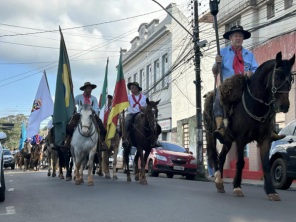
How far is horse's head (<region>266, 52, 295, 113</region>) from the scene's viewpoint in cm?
742

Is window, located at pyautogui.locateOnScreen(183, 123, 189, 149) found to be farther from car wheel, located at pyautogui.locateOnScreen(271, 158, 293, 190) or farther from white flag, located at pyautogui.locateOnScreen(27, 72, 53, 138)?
car wheel, located at pyautogui.locateOnScreen(271, 158, 293, 190)

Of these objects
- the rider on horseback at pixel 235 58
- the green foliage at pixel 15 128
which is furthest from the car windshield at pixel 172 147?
the green foliage at pixel 15 128

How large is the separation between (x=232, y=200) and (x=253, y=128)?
4.20 ft

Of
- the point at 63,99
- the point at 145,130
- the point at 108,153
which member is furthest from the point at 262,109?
the point at 108,153

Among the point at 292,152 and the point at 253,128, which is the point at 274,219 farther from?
the point at 292,152

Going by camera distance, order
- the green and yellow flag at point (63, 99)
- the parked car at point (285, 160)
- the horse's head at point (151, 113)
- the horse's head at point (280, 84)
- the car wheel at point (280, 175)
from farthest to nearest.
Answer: the green and yellow flag at point (63, 99) < the car wheel at point (280, 175) < the parked car at point (285, 160) < the horse's head at point (151, 113) < the horse's head at point (280, 84)

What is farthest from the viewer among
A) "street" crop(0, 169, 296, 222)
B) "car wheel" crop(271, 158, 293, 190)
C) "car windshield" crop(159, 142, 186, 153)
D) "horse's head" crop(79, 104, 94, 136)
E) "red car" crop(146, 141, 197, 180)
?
"car windshield" crop(159, 142, 186, 153)

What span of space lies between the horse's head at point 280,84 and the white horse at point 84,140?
5.47m

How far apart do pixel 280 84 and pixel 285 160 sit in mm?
5792

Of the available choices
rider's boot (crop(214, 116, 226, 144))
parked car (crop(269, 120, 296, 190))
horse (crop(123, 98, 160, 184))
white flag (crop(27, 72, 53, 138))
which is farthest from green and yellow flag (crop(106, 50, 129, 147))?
rider's boot (crop(214, 116, 226, 144))

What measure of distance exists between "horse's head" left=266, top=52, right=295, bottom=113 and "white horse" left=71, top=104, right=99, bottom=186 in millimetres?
5471

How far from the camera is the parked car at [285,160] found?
12484 millimetres

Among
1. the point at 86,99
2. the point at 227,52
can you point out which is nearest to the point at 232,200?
the point at 227,52

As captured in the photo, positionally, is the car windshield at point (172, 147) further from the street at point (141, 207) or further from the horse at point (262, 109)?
the horse at point (262, 109)
